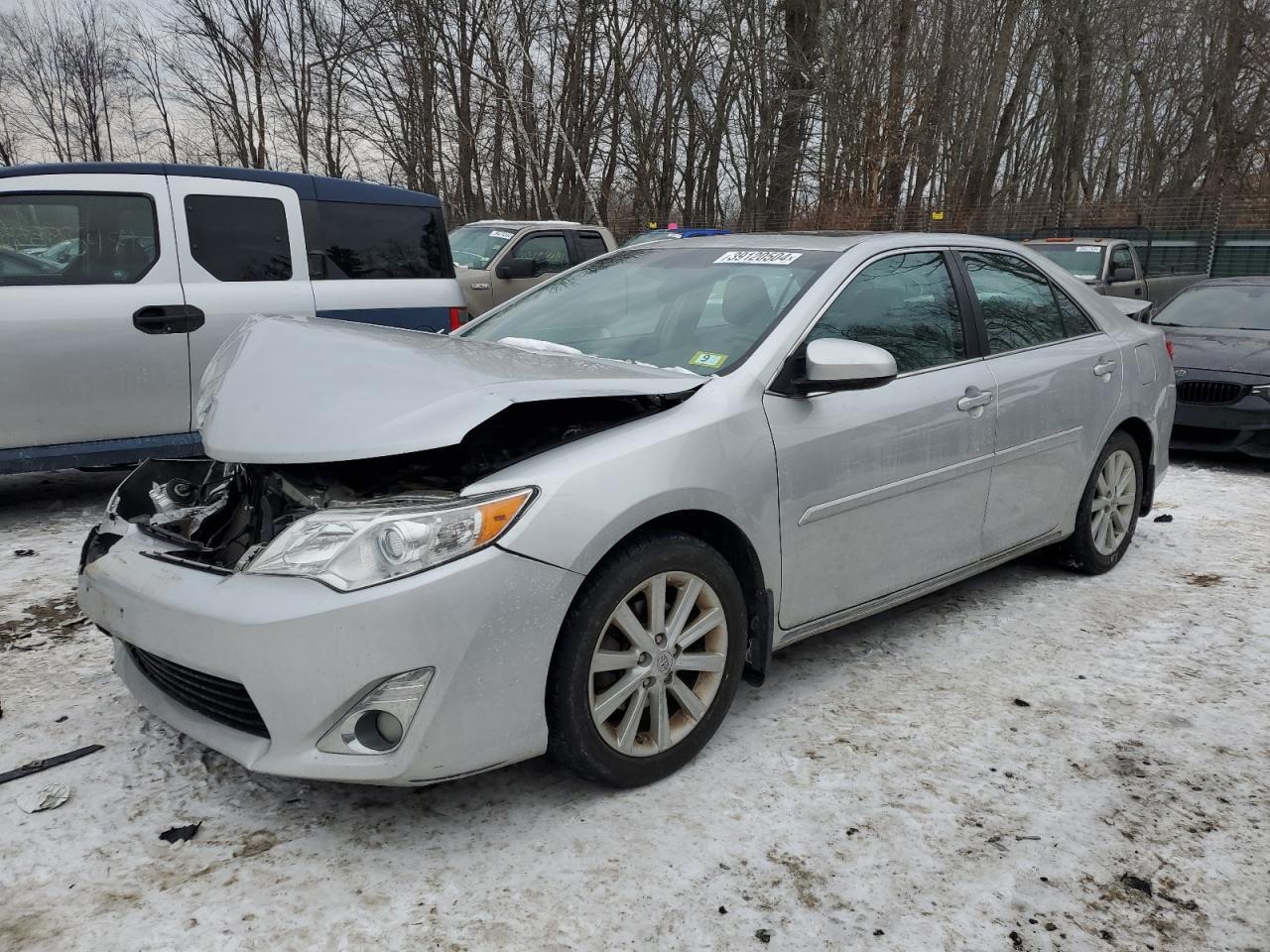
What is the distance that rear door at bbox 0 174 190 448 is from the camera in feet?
16.3

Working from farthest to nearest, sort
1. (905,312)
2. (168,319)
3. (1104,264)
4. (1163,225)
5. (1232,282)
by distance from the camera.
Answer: (1163,225), (1104,264), (1232,282), (168,319), (905,312)

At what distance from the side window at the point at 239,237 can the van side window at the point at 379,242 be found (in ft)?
0.72

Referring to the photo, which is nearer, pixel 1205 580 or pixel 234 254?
pixel 1205 580

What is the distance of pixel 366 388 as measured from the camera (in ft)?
8.73

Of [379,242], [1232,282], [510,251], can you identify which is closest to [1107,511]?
[379,242]

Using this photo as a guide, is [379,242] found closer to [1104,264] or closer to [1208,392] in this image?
[1208,392]

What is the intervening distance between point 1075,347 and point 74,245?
4.94m

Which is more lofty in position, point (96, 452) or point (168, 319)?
point (168, 319)

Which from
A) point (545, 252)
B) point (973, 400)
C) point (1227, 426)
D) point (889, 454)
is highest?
point (545, 252)

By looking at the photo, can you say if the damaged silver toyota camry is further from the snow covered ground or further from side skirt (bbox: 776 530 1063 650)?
the snow covered ground

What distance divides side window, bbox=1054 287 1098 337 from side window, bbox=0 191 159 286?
15.0 feet

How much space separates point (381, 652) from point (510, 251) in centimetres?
1031

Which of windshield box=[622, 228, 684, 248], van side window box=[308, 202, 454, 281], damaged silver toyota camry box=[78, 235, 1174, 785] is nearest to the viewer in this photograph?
damaged silver toyota camry box=[78, 235, 1174, 785]

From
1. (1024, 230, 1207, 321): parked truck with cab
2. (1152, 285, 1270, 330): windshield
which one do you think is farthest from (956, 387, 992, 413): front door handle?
(1024, 230, 1207, 321): parked truck with cab
